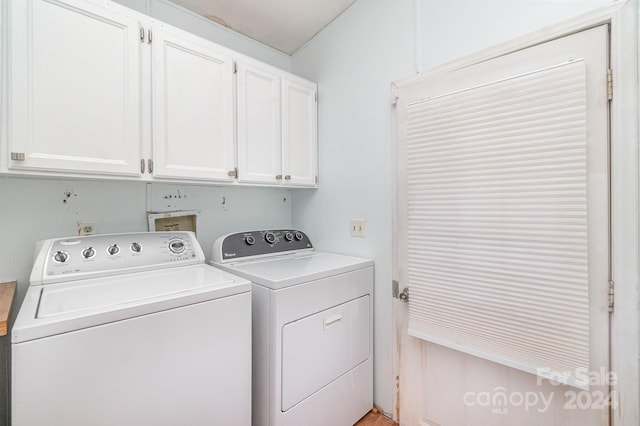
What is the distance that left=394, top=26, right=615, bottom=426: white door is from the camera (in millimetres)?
1115

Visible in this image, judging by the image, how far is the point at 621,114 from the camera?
1060 millimetres

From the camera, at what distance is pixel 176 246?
1.59m

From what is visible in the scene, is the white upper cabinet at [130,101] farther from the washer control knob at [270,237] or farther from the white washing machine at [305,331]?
the white washing machine at [305,331]

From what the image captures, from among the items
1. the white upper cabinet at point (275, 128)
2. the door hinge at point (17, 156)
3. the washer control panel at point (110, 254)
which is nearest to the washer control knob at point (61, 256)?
the washer control panel at point (110, 254)

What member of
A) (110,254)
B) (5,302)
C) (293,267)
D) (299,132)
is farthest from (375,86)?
(5,302)

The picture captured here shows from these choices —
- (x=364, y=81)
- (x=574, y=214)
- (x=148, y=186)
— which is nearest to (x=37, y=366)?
(x=148, y=186)

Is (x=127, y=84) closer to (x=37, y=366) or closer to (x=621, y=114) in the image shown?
(x=37, y=366)

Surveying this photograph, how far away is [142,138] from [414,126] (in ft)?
4.53

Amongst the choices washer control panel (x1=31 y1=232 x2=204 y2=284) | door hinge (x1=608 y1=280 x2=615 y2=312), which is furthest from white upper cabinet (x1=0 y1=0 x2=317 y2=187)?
door hinge (x1=608 y1=280 x2=615 y2=312)

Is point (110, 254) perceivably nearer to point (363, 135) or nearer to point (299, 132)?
point (299, 132)

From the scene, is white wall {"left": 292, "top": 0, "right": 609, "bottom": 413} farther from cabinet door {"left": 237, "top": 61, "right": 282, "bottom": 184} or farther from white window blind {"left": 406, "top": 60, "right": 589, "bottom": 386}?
cabinet door {"left": 237, "top": 61, "right": 282, "bottom": 184}

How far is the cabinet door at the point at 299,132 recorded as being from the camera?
2.01 m

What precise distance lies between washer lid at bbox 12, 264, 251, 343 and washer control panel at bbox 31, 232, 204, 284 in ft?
0.16

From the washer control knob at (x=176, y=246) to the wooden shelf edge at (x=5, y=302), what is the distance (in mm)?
609
